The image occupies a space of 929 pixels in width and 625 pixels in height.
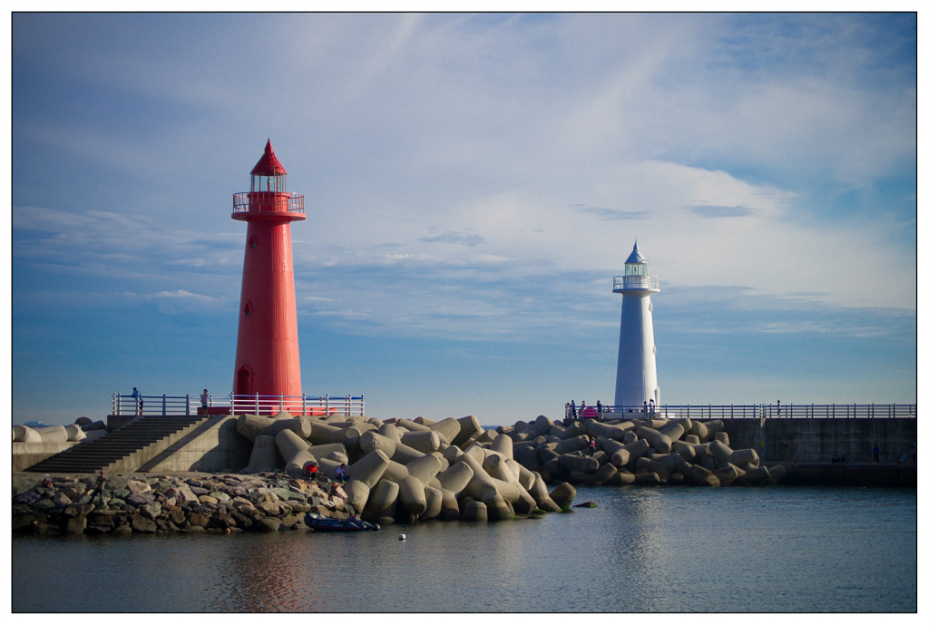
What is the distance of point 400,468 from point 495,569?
19.7ft

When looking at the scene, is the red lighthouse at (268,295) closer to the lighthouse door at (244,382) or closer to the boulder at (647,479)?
the lighthouse door at (244,382)

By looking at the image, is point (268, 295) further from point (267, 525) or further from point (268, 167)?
point (267, 525)

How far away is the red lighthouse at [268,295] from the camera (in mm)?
26875

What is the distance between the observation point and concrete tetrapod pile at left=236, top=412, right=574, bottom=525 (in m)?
22.4

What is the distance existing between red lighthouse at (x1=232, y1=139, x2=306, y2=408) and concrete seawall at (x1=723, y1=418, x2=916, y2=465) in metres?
17.5

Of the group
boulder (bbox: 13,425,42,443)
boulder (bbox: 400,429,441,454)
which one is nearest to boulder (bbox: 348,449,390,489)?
boulder (bbox: 400,429,441,454)

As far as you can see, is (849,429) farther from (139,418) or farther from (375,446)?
(139,418)

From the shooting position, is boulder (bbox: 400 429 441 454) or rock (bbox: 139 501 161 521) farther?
boulder (bbox: 400 429 441 454)

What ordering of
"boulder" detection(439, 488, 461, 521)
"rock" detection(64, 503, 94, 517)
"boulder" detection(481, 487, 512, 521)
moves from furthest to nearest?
"boulder" detection(481, 487, 512, 521), "boulder" detection(439, 488, 461, 521), "rock" detection(64, 503, 94, 517)

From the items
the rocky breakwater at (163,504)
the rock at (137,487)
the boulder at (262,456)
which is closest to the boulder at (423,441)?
the boulder at (262,456)

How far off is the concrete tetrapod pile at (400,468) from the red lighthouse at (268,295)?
1.60m

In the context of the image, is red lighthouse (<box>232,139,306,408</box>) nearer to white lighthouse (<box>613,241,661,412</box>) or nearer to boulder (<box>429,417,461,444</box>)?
boulder (<box>429,417,461,444</box>)

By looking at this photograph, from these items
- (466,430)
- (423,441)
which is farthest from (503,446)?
(423,441)

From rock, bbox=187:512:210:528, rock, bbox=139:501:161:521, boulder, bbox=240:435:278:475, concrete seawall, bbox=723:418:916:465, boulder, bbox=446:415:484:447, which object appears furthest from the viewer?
concrete seawall, bbox=723:418:916:465
